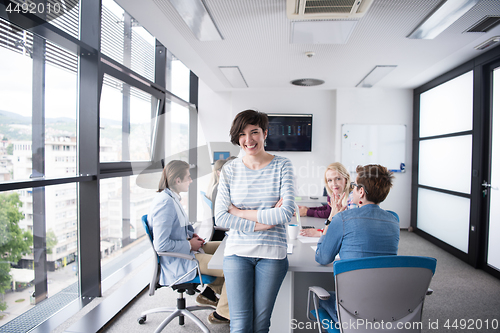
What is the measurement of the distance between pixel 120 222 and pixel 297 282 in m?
2.36

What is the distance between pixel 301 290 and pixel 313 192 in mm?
3618

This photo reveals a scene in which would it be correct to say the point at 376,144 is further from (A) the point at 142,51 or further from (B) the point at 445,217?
(A) the point at 142,51

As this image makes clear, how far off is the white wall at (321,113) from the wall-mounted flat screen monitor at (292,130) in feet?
0.44

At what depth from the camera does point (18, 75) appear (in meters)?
2.03

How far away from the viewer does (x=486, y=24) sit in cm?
282

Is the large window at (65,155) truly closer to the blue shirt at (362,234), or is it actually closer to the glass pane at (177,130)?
the glass pane at (177,130)

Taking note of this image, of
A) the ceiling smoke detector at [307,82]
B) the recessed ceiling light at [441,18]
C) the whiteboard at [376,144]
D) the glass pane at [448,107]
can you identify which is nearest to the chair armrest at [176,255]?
the recessed ceiling light at [441,18]

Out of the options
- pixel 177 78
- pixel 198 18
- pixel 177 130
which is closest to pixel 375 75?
pixel 198 18

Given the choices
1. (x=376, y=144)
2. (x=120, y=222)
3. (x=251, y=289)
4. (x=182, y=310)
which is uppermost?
(x=376, y=144)

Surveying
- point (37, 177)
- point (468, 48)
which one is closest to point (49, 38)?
point (37, 177)

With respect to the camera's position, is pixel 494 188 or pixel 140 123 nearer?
pixel 494 188

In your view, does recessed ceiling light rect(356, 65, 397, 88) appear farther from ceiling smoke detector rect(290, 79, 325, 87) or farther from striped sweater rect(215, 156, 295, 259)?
striped sweater rect(215, 156, 295, 259)

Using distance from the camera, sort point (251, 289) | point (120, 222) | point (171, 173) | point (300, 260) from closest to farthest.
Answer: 1. point (251, 289)
2. point (300, 260)
3. point (171, 173)
4. point (120, 222)

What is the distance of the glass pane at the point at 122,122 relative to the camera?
10.0 ft
